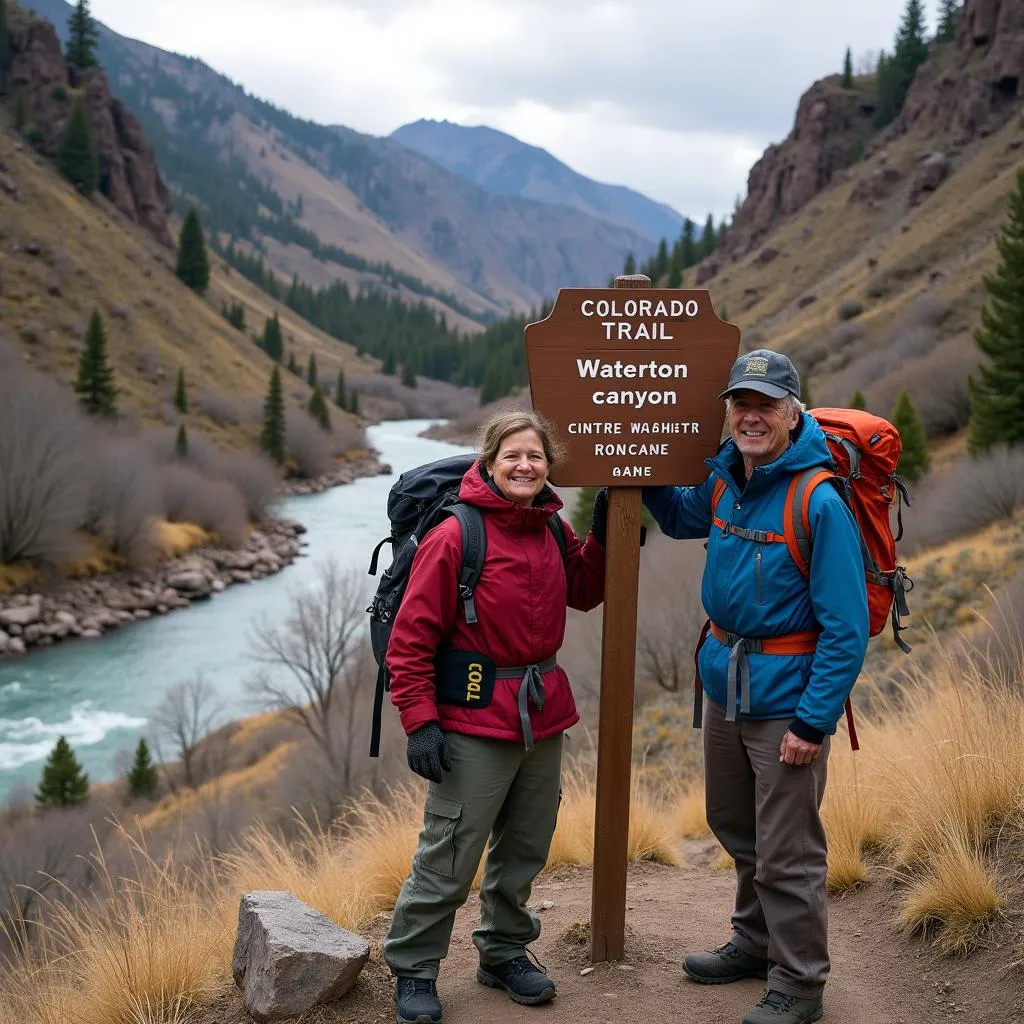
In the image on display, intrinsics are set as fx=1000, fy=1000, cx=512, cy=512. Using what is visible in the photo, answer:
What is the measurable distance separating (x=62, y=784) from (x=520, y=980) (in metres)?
18.8

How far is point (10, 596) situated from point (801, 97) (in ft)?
299

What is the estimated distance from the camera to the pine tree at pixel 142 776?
2250 centimetres

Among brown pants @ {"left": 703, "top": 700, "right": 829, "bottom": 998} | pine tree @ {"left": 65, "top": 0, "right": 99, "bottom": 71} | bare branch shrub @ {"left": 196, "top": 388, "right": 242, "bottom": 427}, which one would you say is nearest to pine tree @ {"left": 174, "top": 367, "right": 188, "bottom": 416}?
bare branch shrub @ {"left": 196, "top": 388, "right": 242, "bottom": 427}

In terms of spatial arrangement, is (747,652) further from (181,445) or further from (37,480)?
(181,445)

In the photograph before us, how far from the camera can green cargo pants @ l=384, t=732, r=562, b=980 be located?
3629 mm

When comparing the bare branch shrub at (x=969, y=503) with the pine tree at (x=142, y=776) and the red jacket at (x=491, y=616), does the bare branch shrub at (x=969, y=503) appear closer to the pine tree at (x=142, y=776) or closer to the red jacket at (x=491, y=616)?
the pine tree at (x=142, y=776)

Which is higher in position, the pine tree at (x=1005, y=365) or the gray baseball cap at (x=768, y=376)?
the pine tree at (x=1005, y=365)

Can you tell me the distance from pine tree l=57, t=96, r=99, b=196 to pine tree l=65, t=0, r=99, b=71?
10797mm

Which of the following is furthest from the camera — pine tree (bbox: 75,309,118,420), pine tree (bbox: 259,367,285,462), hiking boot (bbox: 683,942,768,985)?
pine tree (bbox: 259,367,285,462)

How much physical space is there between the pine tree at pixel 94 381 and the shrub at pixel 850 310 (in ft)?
135

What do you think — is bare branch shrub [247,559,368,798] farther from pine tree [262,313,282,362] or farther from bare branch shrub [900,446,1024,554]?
pine tree [262,313,282,362]

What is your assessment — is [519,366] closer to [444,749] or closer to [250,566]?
[250,566]

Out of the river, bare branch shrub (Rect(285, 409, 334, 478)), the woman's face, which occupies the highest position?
the woman's face

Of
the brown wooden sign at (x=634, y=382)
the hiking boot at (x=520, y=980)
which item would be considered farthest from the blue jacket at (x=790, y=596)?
the hiking boot at (x=520, y=980)
